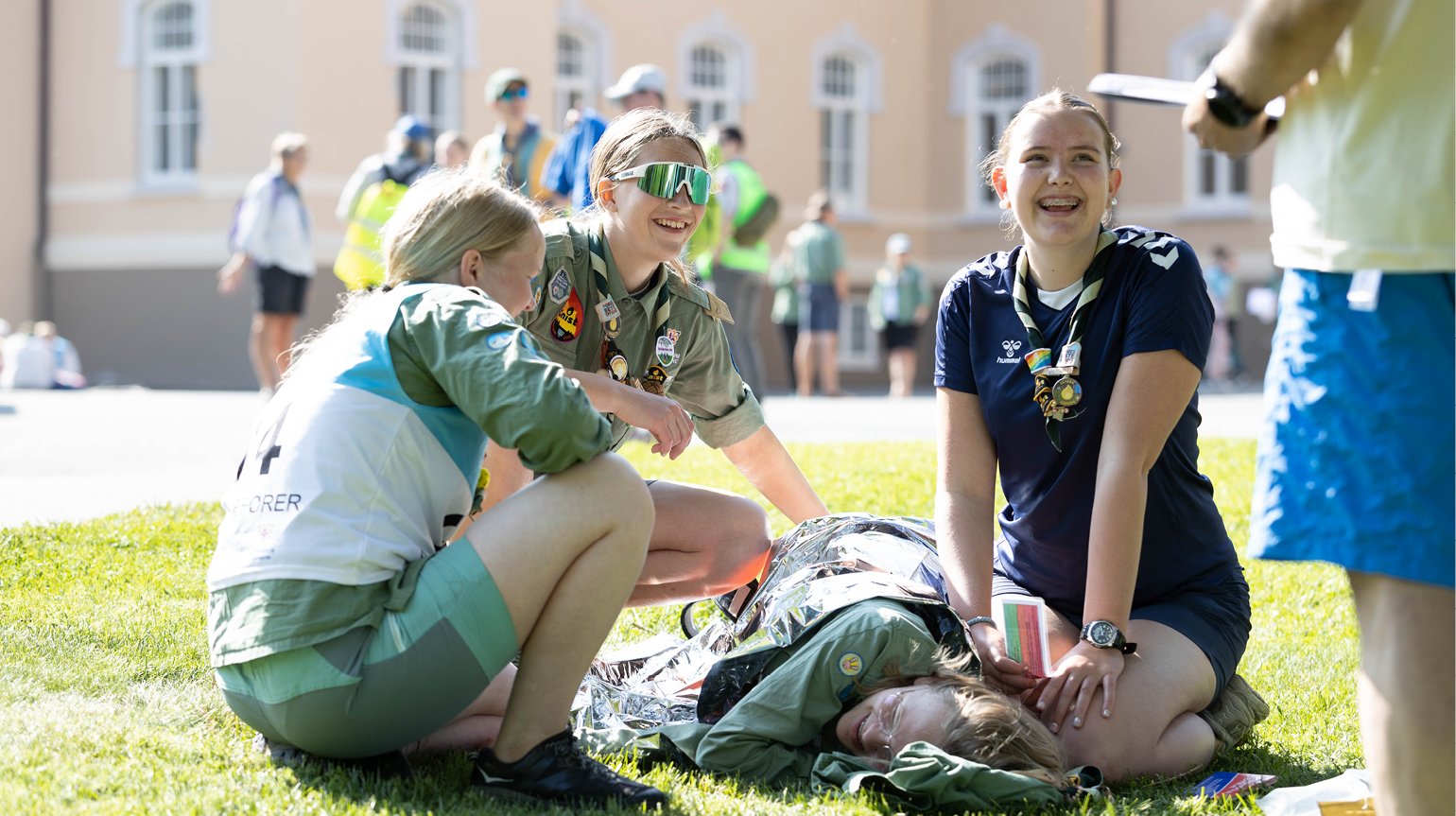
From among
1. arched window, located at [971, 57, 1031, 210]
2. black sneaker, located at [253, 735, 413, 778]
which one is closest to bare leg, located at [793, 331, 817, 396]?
arched window, located at [971, 57, 1031, 210]

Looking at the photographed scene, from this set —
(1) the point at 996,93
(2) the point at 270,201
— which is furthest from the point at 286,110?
(1) the point at 996,93

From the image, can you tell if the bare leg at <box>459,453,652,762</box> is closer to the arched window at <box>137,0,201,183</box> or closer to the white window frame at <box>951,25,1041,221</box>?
the arched window at <box>137,0,201,183</box>

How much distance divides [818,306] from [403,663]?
1540 cm

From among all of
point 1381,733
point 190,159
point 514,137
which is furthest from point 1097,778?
point 190,159

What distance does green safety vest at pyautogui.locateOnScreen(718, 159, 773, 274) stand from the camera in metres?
13.2

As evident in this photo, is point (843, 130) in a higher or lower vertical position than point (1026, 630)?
higher

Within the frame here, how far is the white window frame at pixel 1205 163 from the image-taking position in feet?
76.9

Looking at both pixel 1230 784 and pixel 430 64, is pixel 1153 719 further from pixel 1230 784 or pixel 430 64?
pixel 430 64

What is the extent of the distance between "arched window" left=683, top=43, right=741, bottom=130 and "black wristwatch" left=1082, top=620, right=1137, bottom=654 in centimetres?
1965

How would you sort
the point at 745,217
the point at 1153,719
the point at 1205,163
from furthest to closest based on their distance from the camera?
the point at 1205,163
the point at 745,217
the point at 1153,719

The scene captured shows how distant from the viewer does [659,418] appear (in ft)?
12.3

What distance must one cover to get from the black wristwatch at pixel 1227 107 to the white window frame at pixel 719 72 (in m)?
20.2

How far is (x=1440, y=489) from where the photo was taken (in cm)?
237

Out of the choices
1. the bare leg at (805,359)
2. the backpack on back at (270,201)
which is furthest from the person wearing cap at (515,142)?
the bare leg at (805,359)
